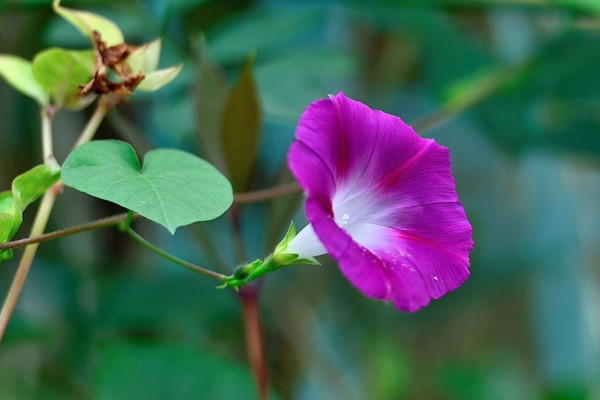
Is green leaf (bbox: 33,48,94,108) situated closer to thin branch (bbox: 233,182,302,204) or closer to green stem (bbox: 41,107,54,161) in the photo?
green stem (bbox: 41,107,54,161)

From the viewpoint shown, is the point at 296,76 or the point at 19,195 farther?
the point at 296,76

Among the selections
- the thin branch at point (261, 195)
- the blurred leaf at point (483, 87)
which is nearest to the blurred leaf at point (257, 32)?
the blurred leaf at point (483, 87)

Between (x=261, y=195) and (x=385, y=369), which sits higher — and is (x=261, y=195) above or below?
above

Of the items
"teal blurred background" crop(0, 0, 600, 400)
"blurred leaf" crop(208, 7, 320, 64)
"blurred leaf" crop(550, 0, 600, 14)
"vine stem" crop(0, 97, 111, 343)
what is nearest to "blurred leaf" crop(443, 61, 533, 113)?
"teal blurred background" crop(0, 0, 600, 400)

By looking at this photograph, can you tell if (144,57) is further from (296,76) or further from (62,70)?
(296,76)

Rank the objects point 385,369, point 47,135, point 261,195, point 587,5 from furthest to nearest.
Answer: point 385,369 < point 587,5 < point 261,195 < point 47,135

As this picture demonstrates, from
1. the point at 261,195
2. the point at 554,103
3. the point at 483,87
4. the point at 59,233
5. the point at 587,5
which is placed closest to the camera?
the point at 59,233

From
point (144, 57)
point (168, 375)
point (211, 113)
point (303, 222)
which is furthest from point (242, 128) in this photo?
point (303, 222)

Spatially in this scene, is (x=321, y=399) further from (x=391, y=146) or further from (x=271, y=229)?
(x=391, y=146)
